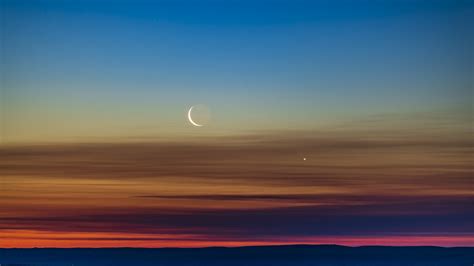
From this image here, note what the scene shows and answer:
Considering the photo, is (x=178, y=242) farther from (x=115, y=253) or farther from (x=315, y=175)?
(x=315, y=175)

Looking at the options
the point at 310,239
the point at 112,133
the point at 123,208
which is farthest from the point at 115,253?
the point at 310,239

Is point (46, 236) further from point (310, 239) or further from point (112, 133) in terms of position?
point (310, 239)

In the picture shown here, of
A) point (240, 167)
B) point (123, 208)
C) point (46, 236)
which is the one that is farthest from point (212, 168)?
point (46, 236)

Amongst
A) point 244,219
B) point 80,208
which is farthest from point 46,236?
point 244,219

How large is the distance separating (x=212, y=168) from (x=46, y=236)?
1342 millimetres

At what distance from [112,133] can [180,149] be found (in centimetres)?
53

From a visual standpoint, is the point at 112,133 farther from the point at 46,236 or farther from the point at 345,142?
the point at 345,142

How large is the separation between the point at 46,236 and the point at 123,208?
1.99 feet

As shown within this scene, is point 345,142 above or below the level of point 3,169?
above

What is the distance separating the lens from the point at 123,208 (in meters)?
7.76

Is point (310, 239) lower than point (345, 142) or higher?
lower

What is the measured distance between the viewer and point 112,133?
778cm

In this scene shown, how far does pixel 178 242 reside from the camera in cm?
782

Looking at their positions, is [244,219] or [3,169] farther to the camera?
[244,219]
